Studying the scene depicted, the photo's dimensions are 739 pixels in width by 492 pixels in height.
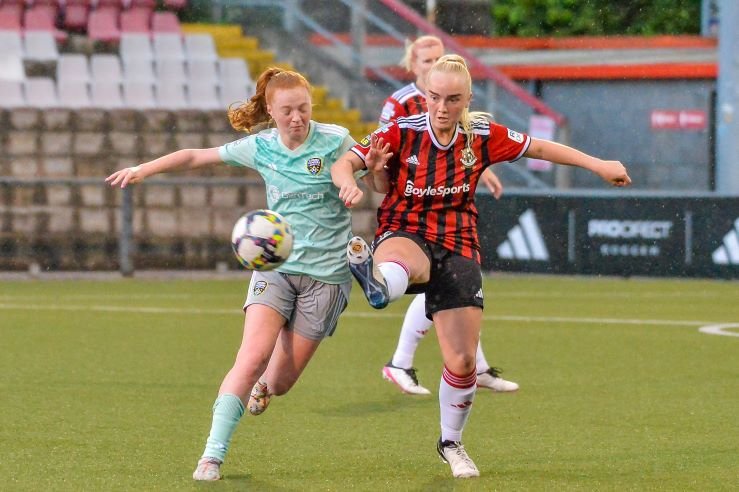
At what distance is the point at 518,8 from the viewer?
32156 mm

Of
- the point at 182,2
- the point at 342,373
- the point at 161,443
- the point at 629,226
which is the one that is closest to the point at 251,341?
the point at 161,443

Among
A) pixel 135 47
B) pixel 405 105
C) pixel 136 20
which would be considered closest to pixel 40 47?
pixel 135 47

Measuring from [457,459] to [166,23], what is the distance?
57.1 feet

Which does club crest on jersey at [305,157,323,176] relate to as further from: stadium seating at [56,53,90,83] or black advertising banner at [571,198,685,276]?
stadium seating at [56,53,90,83]

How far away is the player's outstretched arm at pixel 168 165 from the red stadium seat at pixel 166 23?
1656 centimetres

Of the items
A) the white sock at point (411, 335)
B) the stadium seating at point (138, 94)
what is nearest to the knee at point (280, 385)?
the white sock at point (411, 335)

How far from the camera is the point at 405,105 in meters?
9.03

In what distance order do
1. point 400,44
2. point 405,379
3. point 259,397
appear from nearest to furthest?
1. point 259,397
2. point 405,379
3. point 400,44

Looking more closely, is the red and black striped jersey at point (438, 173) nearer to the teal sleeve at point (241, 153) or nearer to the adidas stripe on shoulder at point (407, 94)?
the teal sleeve at point (241, 153)

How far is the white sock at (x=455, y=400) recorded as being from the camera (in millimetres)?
6668

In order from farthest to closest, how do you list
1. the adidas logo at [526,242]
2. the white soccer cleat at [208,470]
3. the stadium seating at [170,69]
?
the stadium seating at [170,69], the adidas logo at [526,242], the white soccer cleat at [208,470]

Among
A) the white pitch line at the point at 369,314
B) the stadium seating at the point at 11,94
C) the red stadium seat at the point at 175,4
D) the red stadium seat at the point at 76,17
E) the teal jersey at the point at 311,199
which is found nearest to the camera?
the teal jersey at the point at 311,199

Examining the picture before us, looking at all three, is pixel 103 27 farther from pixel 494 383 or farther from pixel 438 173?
pixel 438 173

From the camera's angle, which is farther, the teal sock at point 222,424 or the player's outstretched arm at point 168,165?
the player's outstretched arm at point 168,165
